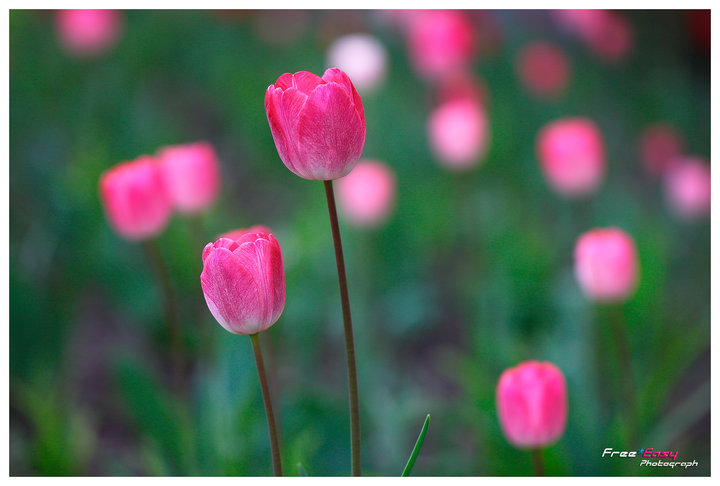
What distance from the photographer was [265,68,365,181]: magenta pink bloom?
0.35 metres

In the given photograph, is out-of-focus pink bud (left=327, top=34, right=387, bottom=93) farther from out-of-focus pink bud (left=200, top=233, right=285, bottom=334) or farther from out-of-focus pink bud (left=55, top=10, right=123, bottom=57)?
out-of-focus pink bud (left=200, top=233, right=285, bottom=334)

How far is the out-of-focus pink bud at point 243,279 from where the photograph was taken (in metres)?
0.37

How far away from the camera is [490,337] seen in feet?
2.64

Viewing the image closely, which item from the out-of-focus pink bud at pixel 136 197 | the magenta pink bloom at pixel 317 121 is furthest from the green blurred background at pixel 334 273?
the magenta pink bloom at pixel 317 121

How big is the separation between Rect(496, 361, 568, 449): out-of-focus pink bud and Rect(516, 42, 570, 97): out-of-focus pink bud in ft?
2.69

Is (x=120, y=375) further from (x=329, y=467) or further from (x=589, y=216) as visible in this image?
(x=589, y=216)

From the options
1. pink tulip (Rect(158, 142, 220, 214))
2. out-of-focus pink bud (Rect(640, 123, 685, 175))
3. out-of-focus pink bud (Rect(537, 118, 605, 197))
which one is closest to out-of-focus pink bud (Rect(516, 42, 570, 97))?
out-of-focus pink bud (Rect(640, 123, 685, 175))

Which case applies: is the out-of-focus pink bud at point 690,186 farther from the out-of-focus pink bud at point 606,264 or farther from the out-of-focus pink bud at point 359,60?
the out-of-focus pink bud at point 359,60

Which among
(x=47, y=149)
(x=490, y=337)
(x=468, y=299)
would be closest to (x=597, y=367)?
(x=490, y=337)

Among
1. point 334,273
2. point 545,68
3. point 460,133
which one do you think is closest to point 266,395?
point 334,273

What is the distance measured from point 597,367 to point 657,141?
0.47m

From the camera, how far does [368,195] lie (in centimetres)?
96

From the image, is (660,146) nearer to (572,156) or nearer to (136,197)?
(572,156)

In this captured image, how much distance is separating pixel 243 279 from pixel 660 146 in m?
0.90
